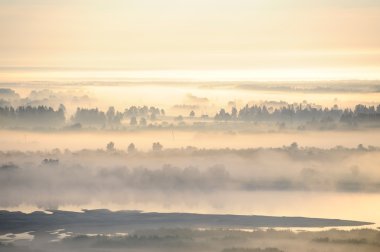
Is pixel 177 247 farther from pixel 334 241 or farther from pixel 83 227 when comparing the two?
pixel 83 227

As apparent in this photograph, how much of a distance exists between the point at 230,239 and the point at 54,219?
23040 millimetres

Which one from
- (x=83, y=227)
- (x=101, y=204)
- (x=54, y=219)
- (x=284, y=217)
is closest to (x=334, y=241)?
(x=284, y=217)

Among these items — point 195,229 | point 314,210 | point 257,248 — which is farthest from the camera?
point 314,210

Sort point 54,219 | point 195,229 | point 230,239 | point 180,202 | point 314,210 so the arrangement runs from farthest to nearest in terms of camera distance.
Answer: point 180,202 → point 314,210 → point 54,219 → point 195,229 → point 230,239

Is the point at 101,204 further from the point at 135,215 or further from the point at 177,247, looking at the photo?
the point at 177,247

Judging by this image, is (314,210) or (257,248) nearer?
(257,248)

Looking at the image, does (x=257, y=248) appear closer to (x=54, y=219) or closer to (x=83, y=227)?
(x=83, y=227)

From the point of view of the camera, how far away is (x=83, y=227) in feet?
266

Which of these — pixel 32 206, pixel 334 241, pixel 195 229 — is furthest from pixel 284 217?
pixel 32 206

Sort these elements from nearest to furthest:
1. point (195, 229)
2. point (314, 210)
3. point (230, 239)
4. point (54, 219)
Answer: point (230, 239)
point (195, 229)
point (54, 219)
point (314, 210)

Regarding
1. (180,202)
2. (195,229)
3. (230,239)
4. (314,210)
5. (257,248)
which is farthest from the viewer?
(180,202)

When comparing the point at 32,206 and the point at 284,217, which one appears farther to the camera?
the point at 32,206

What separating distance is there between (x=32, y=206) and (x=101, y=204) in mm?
7806

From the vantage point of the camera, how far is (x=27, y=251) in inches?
2653
